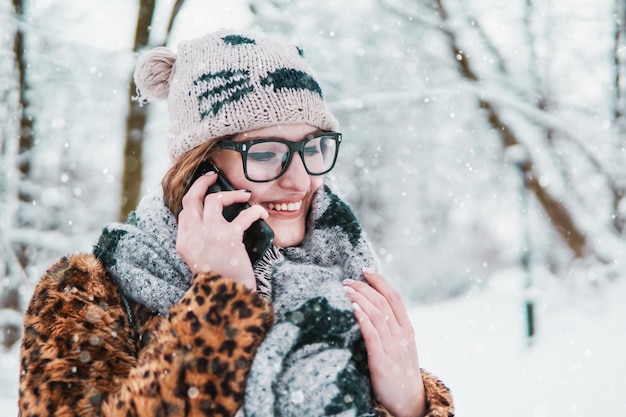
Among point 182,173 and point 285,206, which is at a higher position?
point 182,173

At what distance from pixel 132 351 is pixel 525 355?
7.40 meters

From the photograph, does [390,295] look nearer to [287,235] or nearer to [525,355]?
[287,235]

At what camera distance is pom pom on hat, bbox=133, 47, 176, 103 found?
6.19 feet

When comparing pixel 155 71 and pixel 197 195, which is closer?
pixel 197 195

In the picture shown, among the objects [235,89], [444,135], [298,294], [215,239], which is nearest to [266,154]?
[235,89]

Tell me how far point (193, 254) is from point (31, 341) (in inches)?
20.7

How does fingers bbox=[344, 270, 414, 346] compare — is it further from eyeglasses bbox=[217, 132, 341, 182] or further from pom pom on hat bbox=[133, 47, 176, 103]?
pom pom on hat bbox=[133, 47, 176, 103]

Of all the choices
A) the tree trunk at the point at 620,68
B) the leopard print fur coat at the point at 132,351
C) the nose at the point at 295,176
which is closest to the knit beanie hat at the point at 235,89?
the nose at the point at 295,176

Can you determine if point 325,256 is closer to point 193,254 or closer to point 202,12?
point 193,254

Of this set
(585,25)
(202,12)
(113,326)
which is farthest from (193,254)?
(585,25)

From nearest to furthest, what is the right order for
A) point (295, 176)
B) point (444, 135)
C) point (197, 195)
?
point (197, 195) → point (295, 176) → point (444, 135)

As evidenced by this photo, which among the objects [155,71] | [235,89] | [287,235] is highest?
[155,71]

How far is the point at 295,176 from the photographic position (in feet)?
5.44

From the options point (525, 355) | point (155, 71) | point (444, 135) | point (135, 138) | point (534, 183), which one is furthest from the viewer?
point (444, 135)
